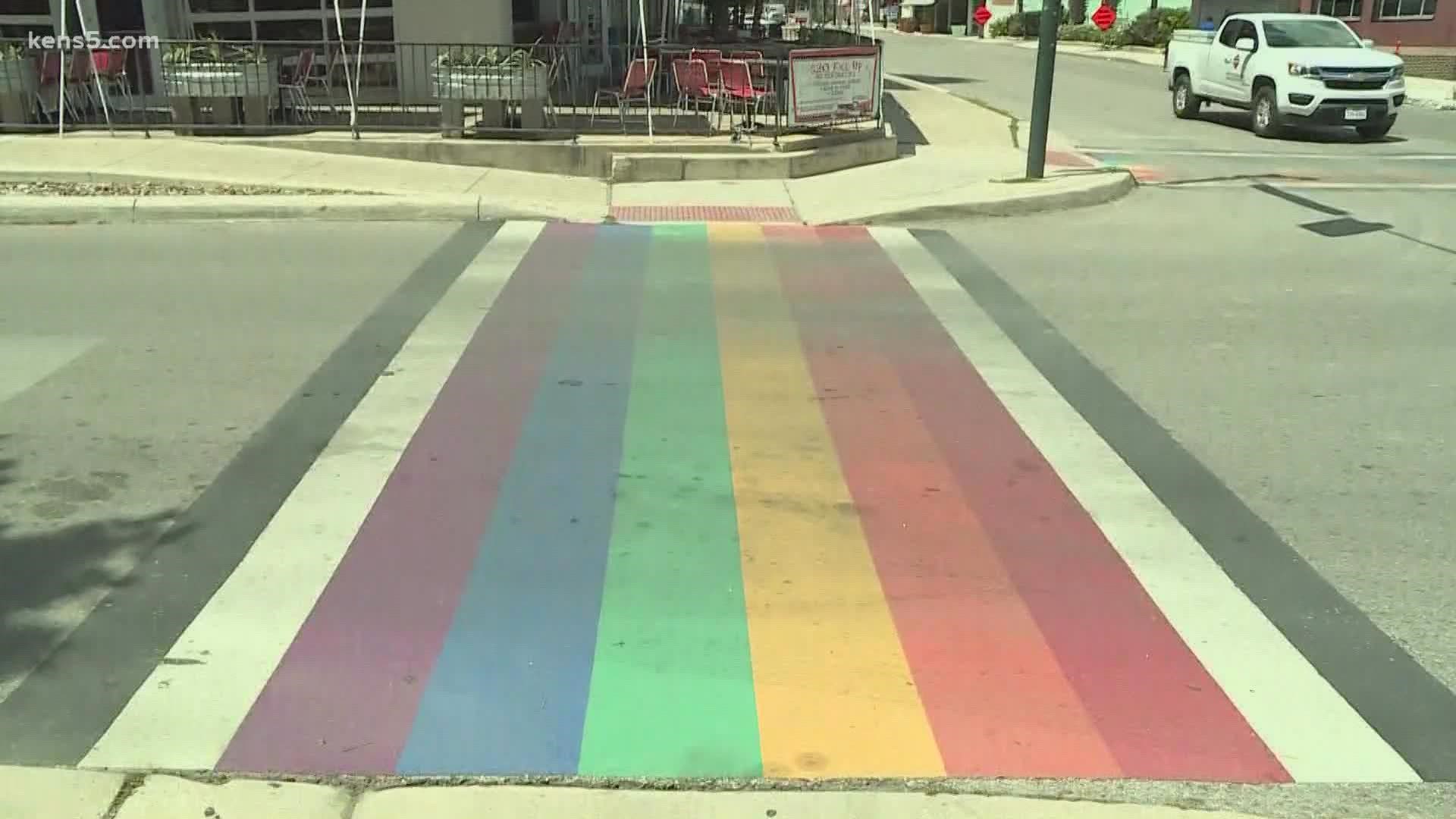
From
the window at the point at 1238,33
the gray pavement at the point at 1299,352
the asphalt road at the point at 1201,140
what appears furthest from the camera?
the window at the point at 1238,33

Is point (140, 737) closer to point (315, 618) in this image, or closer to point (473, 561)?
point (315, 618)

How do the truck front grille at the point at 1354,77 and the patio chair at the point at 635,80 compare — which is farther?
the truck front grille at the point at 1354,77

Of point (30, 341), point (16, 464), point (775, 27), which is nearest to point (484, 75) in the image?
point (30, 341)

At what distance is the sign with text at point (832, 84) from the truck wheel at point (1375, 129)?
8.57 m

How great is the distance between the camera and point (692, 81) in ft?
50.3

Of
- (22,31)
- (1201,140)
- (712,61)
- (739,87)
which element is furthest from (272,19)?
(1201,140)

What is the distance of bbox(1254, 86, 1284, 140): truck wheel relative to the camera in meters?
19.0

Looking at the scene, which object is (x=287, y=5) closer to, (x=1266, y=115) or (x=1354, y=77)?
(x=1266, y=115)

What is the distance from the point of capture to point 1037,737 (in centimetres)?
353

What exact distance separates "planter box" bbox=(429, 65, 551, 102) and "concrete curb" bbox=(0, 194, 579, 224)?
246 cm

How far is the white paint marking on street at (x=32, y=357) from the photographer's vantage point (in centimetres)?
656

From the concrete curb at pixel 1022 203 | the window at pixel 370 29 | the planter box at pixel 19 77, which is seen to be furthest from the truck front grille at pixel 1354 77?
the planter box at pixel 19 77

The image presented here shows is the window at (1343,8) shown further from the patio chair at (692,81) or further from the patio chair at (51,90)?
the patio chair at (51,90)

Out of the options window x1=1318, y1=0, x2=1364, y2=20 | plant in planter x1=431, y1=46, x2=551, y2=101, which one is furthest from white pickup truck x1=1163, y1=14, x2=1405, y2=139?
window x1=1318, y1=0, x2=1364, y2=20
